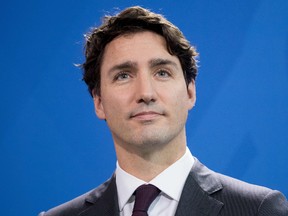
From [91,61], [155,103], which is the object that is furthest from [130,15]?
[155,103]

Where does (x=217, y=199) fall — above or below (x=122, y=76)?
below

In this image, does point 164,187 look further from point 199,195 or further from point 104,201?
point 104,201

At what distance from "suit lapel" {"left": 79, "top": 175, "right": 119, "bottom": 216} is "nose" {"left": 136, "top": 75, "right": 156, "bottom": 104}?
41cm

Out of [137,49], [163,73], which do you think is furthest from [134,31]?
[163,73]

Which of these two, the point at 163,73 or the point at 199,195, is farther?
the point at 163,73

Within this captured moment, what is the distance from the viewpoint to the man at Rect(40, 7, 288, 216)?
179 cm

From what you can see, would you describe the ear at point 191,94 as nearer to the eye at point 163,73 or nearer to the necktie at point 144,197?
the eye at point 163,73

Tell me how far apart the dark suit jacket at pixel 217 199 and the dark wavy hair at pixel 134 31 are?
17.2 inches

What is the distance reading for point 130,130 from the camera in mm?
1840

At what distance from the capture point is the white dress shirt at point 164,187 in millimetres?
1834

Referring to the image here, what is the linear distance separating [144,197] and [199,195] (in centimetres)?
20

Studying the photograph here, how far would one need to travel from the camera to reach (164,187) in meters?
1.85

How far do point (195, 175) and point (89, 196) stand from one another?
47cm

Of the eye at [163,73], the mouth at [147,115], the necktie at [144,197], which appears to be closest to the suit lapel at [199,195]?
the necktie at [144,197]
